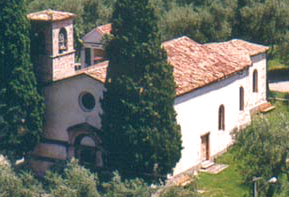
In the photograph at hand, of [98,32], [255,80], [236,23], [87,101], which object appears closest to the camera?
[87,101]

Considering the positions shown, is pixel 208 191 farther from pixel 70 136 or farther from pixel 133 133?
pixel 70 136

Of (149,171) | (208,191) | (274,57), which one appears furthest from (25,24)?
(274,57)

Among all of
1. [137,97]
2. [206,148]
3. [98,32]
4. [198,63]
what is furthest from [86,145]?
[98,32]

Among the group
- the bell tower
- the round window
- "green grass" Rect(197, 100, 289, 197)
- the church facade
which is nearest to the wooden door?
the church facade

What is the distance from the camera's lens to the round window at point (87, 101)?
35.2 metres

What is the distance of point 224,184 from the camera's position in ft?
116

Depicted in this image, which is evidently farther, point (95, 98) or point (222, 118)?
point (222, 118)

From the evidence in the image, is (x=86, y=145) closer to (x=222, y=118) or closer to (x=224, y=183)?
(x=224, y=183)

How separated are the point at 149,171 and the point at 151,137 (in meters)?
1.38

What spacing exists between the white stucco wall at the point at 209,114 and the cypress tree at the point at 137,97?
8.68 ft

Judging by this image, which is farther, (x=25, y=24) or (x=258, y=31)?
(x=258, y=31)

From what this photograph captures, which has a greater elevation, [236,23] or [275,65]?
[236,23]

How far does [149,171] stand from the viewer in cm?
3306

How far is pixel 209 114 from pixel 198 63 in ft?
8.01
